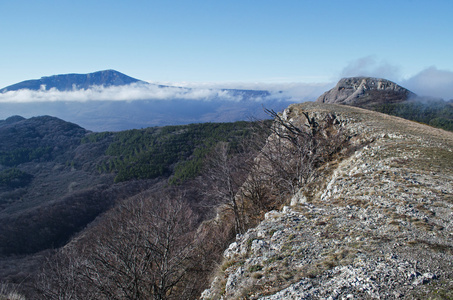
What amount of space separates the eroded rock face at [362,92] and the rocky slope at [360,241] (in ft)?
163

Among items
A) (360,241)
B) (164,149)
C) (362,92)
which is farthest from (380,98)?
(164,149)

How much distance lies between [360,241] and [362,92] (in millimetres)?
61628

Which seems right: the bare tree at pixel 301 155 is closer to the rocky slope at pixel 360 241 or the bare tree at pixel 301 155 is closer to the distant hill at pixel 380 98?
the rocky slope at pixel 360 241

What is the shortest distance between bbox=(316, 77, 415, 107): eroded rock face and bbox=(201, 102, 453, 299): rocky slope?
4977 centimetres

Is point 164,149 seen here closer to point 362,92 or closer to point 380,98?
point 362,92

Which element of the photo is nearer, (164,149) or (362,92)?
(362,92)

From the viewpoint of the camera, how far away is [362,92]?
194 ft

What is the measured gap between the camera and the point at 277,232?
777 centimetres

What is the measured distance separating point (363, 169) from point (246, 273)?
7332 millimetres

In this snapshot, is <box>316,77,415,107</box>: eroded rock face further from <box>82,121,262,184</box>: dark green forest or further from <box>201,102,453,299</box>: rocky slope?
<box>201,102,453,299</box>: rocky slope

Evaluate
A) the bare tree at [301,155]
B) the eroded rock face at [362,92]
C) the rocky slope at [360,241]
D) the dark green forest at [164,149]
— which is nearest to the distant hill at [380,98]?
the eroded rock face at [362,92]

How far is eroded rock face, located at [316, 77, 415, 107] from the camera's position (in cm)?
5703

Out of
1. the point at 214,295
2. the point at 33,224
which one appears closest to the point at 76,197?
the point at 33,224

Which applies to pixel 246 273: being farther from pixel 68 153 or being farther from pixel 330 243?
pixel 68 153
